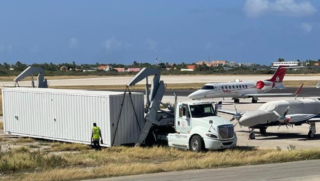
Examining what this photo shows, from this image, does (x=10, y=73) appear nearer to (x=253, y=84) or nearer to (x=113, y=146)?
(x=253, y=84)

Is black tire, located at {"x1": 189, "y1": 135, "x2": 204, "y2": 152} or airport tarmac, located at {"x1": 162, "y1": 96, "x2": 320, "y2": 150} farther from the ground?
black tire, located at {"x1": 189, "y1": 135, "x2": 204, "y2": 152}

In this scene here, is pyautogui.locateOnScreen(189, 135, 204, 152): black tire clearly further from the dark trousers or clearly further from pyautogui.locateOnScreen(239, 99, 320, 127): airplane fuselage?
pyautogui.locateOnScreen(239, 99, 320, 127): airplane fuselage

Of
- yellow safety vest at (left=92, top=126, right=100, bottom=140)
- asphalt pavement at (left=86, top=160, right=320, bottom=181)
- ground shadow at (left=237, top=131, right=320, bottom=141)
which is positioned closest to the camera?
asphalt pavement at (left=86, top=160, right=320, bottom=181)

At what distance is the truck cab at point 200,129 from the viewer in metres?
24.6

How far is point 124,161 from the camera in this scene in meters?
22.4

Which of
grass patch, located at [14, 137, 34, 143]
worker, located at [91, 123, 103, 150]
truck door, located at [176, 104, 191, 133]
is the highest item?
truck door, located at [176, 104, 191, 133]

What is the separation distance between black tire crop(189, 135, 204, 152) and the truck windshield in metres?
1.28

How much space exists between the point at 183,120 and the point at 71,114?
6.41 metres

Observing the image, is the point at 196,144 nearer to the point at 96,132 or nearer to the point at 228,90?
the point at 96,132

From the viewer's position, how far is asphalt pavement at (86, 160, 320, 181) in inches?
666

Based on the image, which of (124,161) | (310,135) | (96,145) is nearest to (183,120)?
(96,145)

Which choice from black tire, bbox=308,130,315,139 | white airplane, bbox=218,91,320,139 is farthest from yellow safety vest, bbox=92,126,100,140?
black tire, bbox=308,130,315,139

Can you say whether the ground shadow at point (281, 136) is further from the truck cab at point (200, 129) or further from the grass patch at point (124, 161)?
the truck cab at point (200, 129)

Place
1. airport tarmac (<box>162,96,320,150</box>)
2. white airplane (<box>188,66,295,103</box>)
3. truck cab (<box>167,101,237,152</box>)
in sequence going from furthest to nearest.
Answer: white airplane (<box>188,66,295,103</box>), airport tarmac (<box>162,96,320,150</box>), truck cab (<box>167,101,237,152</box>)
